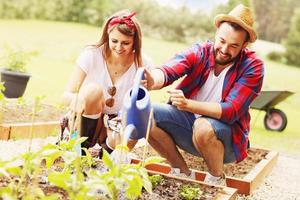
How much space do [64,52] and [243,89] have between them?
963 cm

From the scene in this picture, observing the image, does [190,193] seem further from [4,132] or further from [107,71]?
[4,132]

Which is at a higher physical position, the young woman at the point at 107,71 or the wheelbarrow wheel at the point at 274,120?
the young woman at the point at 107,71

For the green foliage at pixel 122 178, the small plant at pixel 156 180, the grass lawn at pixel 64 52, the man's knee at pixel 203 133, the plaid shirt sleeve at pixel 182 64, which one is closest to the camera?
the green foliage at pixel 122 178

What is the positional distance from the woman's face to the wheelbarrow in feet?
8.98

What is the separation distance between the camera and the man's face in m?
2.42

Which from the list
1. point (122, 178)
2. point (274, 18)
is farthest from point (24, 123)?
point (274, 18)

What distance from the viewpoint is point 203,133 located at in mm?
2352

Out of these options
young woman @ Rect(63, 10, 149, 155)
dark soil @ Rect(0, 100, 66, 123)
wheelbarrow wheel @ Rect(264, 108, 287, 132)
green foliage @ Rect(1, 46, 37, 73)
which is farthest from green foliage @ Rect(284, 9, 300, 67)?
young woman @ Rect(63, 10, 149, 155)

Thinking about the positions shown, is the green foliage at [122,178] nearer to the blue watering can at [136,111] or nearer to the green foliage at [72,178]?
the green foliage at [72,178]

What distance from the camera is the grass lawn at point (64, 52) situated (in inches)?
318

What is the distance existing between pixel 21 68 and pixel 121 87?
265cm

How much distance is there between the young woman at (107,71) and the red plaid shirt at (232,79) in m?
0.24

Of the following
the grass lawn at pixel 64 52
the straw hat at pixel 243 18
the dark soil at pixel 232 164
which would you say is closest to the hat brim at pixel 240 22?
the straw hat at pixel 243 18

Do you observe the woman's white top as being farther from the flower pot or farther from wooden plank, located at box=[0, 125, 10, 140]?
the flower pot
